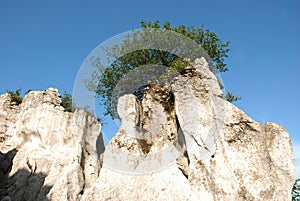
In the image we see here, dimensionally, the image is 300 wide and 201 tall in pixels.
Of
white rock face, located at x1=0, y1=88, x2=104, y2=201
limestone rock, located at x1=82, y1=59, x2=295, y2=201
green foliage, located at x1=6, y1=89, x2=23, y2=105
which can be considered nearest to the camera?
limestone rock, located at x1=82, y1=59, x2=295, y2=201

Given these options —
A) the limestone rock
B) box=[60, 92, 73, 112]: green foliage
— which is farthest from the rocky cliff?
box=[60, 92, 73, 112]: green foliage

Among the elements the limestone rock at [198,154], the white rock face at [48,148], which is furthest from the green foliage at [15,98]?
the limestone rock at [198,154]

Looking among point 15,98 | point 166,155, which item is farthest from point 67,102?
point 166,155

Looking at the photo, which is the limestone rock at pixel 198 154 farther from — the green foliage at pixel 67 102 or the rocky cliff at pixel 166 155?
the green foliage at pixel 67 102

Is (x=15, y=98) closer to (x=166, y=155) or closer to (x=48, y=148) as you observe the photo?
(x=48, y=148)

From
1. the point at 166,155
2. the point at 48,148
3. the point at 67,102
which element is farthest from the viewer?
the point at 67,102

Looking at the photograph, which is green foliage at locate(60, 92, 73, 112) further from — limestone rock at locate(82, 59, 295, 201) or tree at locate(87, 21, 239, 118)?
limestone rock at locate(82, 59, 295, 201)

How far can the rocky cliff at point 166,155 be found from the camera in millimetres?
12461

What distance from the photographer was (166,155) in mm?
14227

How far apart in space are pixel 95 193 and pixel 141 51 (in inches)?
427

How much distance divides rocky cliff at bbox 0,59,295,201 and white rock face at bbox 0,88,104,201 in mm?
64

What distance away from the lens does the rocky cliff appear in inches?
491

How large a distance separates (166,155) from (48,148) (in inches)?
358

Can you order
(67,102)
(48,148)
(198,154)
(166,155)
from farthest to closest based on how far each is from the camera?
(67,102)
(48,148)
(166,155)
(198,154)
